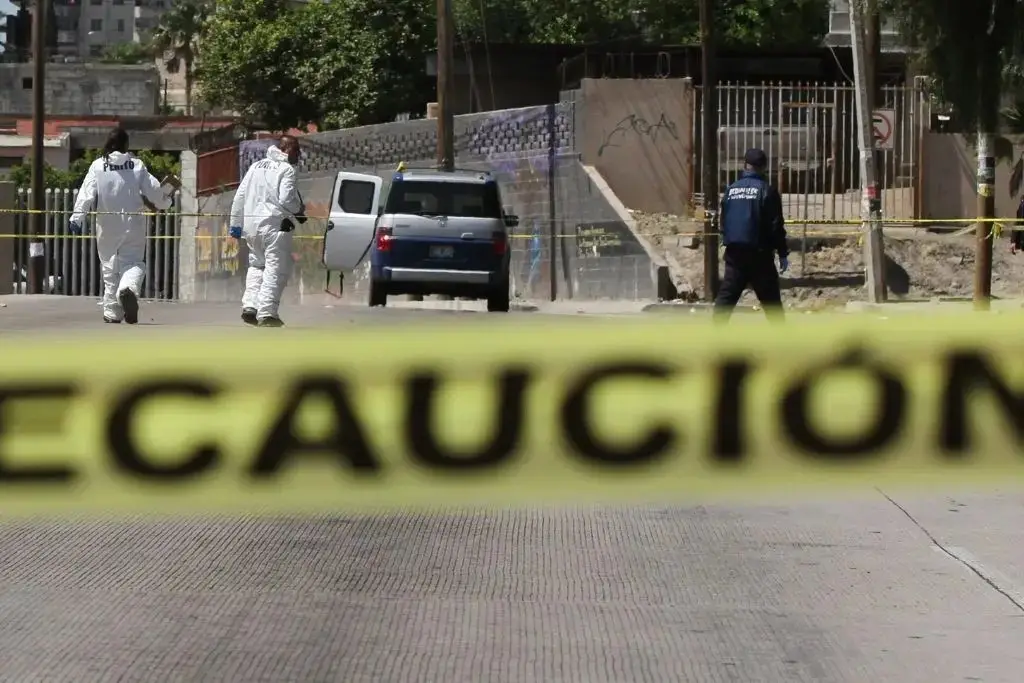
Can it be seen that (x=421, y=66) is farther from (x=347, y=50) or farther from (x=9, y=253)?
(x=9, y=253)

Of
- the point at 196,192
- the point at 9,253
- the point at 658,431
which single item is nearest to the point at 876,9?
the point at 9,253

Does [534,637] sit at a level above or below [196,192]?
below

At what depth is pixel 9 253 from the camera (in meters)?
28.2

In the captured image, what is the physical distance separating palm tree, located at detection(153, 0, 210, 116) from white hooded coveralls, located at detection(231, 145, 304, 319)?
57557mm

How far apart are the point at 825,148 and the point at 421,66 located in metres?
21.4

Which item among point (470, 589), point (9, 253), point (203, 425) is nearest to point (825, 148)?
point (9, 253)

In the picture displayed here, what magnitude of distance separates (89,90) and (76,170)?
91.0 ft

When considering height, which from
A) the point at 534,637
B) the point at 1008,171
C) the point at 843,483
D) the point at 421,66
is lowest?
the point at 534,637

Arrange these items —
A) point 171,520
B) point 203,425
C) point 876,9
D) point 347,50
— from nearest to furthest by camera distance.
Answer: point 203,425, point 171,520, point 876,9, point 347,50

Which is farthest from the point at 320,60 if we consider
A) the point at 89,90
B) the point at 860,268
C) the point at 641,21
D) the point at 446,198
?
the point at 89,90

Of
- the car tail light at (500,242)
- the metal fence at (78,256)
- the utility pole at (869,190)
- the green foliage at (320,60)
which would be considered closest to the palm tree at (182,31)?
the green foliage at (320,60)

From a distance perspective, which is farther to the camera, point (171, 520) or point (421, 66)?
point (421, 66)

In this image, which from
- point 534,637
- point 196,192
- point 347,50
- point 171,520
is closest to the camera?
point 534,637

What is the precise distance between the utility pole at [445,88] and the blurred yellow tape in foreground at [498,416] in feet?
82.2
